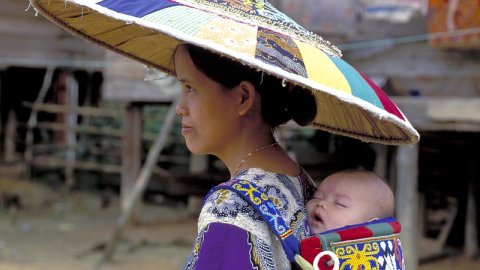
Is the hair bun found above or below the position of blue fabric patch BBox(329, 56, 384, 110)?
below

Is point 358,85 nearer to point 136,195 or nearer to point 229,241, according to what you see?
point 229,241

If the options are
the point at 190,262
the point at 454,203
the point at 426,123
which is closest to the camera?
the point at 190,262

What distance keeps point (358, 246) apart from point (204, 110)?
46 cm

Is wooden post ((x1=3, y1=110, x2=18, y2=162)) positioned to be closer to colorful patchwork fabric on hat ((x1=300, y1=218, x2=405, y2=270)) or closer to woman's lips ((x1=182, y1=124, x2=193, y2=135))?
woman's lips ((x1=182, y1=124, x2=193, y2=135))

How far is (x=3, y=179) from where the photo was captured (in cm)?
1230

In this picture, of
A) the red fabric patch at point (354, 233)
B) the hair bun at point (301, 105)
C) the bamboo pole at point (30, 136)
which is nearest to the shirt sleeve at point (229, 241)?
the red fabric patch at point (354, 233)

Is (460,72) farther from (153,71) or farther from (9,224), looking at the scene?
(9,224)

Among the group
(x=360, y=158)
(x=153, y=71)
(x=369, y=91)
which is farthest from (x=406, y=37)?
(x=369, y=91)

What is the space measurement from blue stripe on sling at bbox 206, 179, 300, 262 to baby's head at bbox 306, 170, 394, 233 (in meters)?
0.15

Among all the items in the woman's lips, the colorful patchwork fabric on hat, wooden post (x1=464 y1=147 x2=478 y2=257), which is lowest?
wooden post (x1=464 y1=147 x2=478 y2=257)

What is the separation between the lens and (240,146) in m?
1.79

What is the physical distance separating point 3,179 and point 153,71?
10.4 m

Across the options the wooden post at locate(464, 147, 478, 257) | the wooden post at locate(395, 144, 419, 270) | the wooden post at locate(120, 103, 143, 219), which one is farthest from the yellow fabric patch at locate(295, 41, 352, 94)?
the wooden post at locate(120, 103, 143, 219)

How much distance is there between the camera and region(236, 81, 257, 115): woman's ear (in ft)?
5.70
